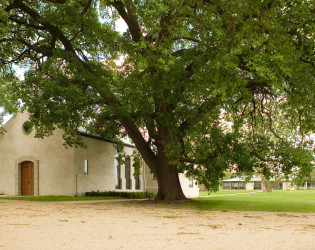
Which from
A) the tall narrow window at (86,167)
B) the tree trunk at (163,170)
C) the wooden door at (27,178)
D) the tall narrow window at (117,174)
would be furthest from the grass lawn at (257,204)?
the wooden door at (27,178)

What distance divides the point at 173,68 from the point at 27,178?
15590mm

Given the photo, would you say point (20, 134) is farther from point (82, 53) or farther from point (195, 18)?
point (195, 18)

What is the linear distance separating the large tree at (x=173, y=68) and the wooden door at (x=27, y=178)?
6991 millimetres

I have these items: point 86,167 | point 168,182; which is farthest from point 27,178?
point 168,182

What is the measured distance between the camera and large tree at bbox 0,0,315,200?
10.7 metres

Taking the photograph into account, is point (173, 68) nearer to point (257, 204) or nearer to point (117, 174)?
point (257, 204)

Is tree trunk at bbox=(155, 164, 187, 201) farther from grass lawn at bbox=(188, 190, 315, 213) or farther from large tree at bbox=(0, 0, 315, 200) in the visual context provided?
grass lawn at bbox=(188, 190, 315, 213)

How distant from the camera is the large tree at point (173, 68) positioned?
1072 cm

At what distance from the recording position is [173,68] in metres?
13.9

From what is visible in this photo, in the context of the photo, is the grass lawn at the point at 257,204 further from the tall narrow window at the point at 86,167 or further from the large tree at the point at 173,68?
the tall narrow window at the point at 86,167

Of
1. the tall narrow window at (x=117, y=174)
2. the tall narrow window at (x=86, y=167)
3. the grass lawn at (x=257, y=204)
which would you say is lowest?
the grass lawn at (x=257, y=204)

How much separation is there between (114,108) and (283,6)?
8.35 metres

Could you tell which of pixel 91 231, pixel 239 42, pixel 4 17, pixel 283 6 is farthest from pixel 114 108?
pixel 91 231

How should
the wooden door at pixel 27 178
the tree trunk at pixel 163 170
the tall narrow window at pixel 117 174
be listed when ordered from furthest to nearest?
the tall narrow window at pixel 117 174, the wooden door at pixel 27 178, the tree trunk at pixel 163 170
